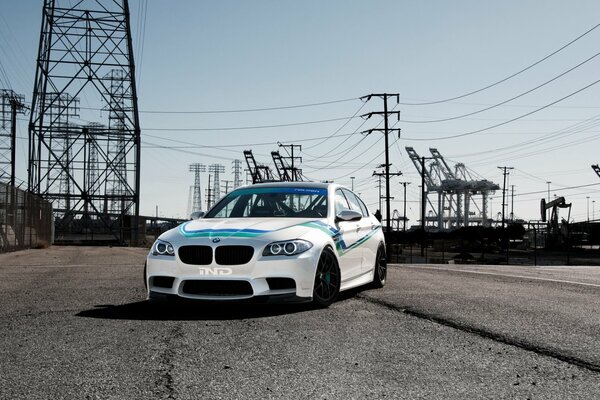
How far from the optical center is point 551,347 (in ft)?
17.0

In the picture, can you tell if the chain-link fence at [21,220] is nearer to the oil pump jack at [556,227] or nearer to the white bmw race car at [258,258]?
the white bmw race car at [258,258]

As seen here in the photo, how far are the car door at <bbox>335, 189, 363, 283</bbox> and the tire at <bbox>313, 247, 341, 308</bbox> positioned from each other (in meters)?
0.23

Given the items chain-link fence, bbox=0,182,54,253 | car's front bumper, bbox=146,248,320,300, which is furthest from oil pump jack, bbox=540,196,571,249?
car's front bumper, bbox=146,248,320,300

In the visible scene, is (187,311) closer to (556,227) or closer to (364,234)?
(364,234)

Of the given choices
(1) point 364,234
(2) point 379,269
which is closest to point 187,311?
(1) point 364,234

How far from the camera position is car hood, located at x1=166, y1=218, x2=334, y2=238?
716 centimetres

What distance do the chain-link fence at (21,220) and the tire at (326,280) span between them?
705 inches

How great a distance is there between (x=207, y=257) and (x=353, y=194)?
3456mm

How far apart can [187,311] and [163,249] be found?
0.70 meters

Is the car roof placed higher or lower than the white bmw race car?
higher

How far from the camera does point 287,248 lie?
7055mm

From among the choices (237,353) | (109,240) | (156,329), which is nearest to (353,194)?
(156,329)

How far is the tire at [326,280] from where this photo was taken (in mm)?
7321

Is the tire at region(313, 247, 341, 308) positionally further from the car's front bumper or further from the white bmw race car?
the car's front bumper
